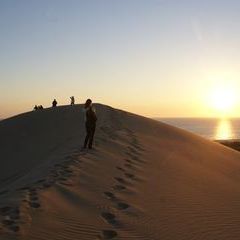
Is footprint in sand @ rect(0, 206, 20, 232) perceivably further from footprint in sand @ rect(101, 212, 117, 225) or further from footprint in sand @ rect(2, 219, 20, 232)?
footprint in sand @ rect(101, 212, 117, 225)

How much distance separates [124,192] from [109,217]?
163cm

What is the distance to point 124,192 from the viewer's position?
956 cm

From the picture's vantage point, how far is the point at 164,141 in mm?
18500

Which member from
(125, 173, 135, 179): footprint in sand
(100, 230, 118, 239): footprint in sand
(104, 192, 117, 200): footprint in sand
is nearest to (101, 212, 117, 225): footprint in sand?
(100, 230, 118, 239): footprint in sand

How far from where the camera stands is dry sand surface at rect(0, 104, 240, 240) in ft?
24.4

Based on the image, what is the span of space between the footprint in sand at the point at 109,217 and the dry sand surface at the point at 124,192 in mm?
16

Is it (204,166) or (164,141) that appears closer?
(204,166)

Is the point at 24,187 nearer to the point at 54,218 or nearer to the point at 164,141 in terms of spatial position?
the point at 54,218

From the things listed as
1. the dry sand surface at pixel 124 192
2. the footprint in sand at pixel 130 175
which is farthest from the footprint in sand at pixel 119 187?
the footprint in sand at pixel 130 175

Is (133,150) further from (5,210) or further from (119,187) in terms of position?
(5,210)

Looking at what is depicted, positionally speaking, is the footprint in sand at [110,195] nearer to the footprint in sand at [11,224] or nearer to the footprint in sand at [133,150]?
the footprint in sand at [11,224]

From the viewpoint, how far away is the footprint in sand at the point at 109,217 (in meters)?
7.75

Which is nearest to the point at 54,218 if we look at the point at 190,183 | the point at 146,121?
the point at 190,183

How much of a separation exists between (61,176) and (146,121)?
1268 centimetres
